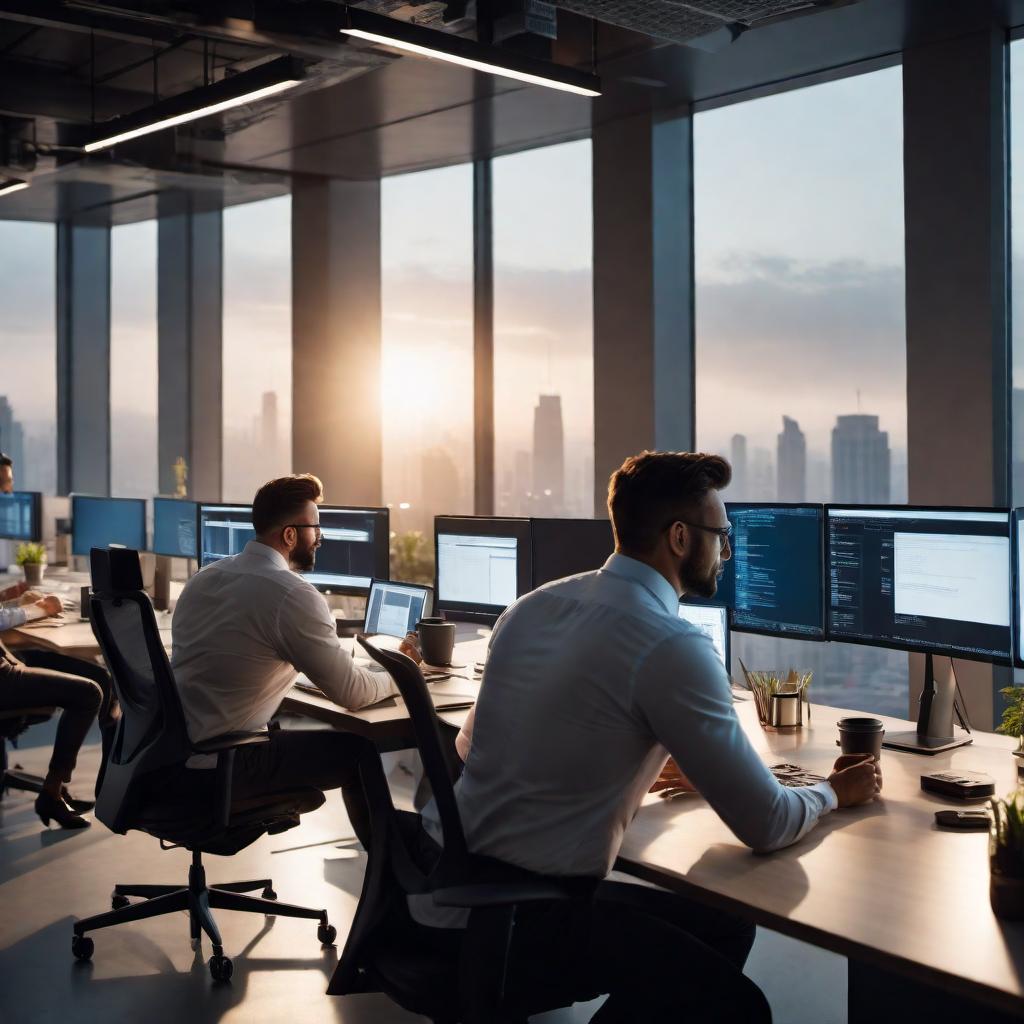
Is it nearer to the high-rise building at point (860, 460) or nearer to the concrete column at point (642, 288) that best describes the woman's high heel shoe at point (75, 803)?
the concrete column at point (642, 288)

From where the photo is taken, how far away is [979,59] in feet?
14.4

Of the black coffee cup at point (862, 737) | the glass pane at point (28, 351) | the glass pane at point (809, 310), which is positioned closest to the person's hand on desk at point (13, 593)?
the glass pane at point (809, 310)

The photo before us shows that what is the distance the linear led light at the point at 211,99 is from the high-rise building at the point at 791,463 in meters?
2.67

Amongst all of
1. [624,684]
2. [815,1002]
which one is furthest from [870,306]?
[624,684]

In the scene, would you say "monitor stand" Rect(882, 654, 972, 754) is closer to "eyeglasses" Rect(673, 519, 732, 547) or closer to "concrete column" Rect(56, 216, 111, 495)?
"eyeglasses" Rect(673, 519, 732, 547)

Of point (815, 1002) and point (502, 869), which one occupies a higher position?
point (502, 869)

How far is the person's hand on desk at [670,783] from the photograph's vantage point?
7.57 ft

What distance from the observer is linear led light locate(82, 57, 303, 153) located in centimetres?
423

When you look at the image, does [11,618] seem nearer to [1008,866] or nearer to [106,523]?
[106,523]

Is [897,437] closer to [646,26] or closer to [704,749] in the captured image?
[646,26]

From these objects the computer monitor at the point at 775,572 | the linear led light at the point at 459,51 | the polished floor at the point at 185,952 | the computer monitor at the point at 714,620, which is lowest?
the polished floor at the point at 185,952

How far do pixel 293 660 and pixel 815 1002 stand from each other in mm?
1722

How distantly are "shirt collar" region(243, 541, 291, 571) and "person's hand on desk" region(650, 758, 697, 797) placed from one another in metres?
1.43

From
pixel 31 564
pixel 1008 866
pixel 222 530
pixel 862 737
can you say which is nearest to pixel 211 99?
pixel 222 530
